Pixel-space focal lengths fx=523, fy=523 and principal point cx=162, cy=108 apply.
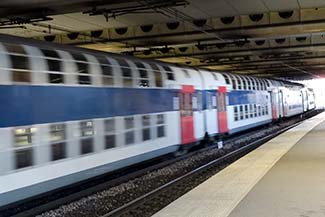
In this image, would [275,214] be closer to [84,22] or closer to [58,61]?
[58,61]

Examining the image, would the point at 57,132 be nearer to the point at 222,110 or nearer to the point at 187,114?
the point at 187,114

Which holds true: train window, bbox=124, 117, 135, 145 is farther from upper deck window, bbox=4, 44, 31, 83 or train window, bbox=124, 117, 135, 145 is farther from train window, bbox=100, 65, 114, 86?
upper deck window, bbox=4, 44, 31, 83

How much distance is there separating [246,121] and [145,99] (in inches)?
532

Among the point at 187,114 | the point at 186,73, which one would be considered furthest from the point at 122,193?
the point at 186,73

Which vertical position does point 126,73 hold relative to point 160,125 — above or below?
above

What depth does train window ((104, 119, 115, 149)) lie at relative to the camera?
12.0m

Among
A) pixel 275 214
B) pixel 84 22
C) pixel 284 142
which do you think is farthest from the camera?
pixel 84 22

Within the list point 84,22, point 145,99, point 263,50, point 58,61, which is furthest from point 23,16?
point 263,50

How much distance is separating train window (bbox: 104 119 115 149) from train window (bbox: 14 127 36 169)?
2.98 meters

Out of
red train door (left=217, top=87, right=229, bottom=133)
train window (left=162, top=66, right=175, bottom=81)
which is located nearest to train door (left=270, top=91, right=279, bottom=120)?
red train door (left=217, top=87, right=229, bottom=133)

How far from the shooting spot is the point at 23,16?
1723 cm

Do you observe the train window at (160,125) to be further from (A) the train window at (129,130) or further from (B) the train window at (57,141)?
(B) the train window at (57,141)

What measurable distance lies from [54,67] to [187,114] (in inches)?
334

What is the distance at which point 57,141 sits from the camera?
32.5 ft
